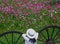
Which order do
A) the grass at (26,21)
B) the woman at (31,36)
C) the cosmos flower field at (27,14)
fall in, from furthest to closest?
1. the cosmos flower field at (27,14)
2. the grass at (26,21)
3. the woman at (31,36)

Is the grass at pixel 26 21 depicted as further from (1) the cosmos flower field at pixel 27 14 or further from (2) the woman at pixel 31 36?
(2) the woman at pixel 31 36

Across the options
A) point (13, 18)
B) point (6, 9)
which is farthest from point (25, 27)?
point (6, 9)

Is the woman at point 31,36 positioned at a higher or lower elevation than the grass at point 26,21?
higher

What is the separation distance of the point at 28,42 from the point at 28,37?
0.33 feet

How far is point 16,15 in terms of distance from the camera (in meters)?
8.46

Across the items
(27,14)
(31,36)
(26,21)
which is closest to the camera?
(31,36)

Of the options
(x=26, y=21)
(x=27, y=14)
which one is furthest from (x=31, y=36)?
(x=27, y=14)

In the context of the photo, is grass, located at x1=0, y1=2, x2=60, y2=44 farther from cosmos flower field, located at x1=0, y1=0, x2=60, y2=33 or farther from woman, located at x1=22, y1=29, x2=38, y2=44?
woman, located at x1=22, y1=29, x2=38, y2=44

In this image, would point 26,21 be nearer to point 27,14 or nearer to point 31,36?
point 27,14

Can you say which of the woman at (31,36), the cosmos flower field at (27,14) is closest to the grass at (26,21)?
the cosmos flower field at (27,14)

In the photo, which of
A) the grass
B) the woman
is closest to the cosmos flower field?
the grass

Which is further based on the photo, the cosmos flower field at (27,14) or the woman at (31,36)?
the cosmos flower field at (27,14)

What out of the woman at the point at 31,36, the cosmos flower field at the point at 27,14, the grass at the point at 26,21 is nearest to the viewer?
the woman at the point at 31,36

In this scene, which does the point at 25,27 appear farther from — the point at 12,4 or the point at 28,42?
the point at 28,42
